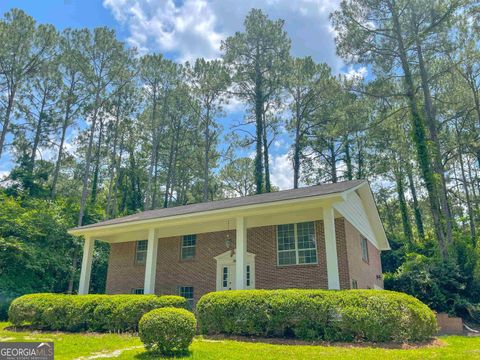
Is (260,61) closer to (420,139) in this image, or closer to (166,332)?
(420,139)

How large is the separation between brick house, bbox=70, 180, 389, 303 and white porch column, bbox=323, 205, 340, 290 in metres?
0.03

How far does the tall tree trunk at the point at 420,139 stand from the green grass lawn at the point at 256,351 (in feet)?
32.3

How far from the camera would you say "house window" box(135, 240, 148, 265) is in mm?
16781

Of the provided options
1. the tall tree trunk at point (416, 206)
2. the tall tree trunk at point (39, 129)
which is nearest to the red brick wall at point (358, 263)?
the tall tree trunk at point (416, 206)

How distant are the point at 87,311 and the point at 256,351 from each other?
6.56 metres

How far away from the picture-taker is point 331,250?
10445mm

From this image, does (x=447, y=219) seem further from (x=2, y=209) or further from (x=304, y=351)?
(x=2, y=209)

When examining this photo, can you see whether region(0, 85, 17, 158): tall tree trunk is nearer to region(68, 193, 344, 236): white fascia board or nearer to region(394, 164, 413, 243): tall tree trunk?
region(68, 193, 344, 236): white fascia board

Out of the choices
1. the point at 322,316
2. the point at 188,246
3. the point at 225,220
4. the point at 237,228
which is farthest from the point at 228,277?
the point at 322,316

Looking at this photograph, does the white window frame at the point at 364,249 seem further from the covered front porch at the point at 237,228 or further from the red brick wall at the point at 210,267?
the covered front porch at the point at 237,228

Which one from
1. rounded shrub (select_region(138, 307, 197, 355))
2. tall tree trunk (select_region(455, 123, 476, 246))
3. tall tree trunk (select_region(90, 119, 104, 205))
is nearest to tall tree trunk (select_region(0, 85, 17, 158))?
tall tree trunk (select_region(90, 119, 104, 205))

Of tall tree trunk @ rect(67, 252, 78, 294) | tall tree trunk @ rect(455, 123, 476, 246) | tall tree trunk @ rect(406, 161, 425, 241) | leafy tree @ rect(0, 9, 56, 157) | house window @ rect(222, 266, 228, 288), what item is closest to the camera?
house window @ rect(222, 266, 228, 288)

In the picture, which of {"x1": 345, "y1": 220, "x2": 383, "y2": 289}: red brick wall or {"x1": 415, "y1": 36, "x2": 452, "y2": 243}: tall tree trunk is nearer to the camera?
{"x1": 345, "y1": 220, "x2": 383, "y2": 289}: red brick wall

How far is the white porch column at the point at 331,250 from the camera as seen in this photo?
10.2m
